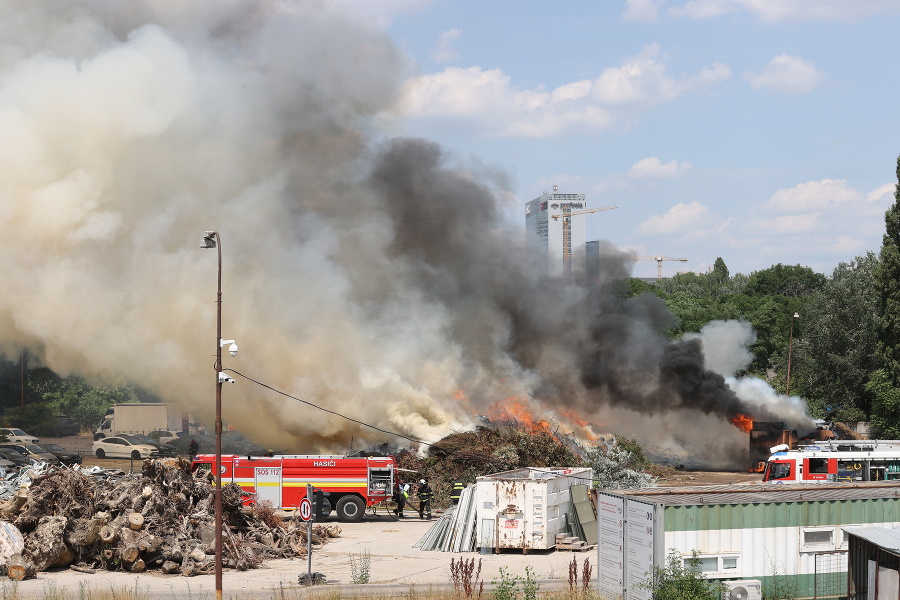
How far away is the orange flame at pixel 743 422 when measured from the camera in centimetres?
5388

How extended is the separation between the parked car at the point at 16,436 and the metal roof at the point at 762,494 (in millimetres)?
47401

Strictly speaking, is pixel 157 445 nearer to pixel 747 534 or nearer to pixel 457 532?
pixel 457 532

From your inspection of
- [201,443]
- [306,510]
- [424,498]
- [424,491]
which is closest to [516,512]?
[306,510]

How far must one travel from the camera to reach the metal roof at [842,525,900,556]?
1734 centimetres

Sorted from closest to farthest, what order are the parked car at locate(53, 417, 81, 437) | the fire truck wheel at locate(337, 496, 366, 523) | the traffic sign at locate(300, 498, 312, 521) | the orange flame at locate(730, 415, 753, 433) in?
the traffic sign at locate(300, 498, 312, 521) < the fire truck wheel at locate(337, 496, 366, 523) < the orange flame at locate(730, 415, 753, 433) < the parked car at locate(53, 417, 81, 437)

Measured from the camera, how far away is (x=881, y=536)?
59.9ft

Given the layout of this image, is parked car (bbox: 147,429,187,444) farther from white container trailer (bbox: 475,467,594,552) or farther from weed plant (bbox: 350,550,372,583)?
white container trailer (bbox: 475,467,594,552)

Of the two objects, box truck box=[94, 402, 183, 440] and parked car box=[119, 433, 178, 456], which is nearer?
parked car box=[119, 433, 178, 456]

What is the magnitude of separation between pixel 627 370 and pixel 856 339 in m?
20.9

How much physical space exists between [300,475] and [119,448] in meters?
26.3

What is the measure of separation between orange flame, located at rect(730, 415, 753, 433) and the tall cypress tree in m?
8.76

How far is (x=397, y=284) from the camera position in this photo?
179ft

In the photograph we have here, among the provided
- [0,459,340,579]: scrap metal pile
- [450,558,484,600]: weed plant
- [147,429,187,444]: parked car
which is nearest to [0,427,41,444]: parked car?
[147,429,187,444]: parked car

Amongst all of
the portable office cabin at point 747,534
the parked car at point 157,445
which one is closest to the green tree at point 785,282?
the parked car at point 157,445
